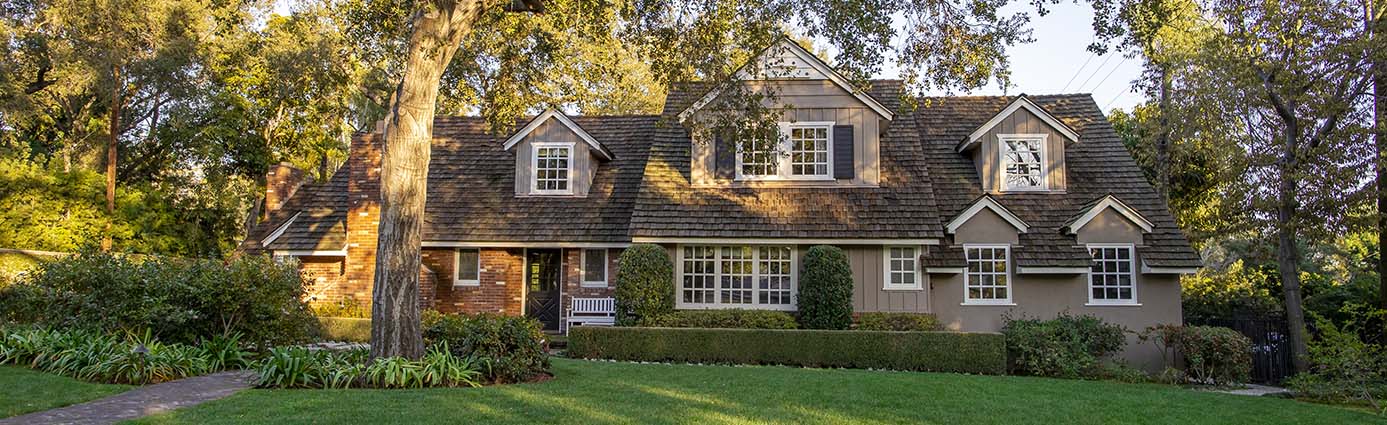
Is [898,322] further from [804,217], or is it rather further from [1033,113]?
[1033,113]

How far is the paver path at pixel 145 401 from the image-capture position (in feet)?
24.2

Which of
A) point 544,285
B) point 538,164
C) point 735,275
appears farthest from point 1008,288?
point 538,164

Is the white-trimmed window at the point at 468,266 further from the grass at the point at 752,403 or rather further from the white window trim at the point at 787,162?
the grass at the point at 752,403

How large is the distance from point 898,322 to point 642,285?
5.24 meters

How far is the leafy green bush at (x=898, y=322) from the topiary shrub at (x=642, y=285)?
404cm

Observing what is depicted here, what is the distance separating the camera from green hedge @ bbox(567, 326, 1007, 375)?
1440 cm

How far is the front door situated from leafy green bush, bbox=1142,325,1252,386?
13.0 m

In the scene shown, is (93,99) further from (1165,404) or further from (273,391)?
(1165,404)

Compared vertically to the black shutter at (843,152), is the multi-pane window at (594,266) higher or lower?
lower

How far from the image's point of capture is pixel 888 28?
39.4 feet

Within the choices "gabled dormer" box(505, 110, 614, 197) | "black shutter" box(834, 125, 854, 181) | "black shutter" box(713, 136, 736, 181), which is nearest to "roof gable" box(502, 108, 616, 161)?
"gabled dormer" box(505, 110, 614, 197)

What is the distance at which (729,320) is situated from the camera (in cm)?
1666

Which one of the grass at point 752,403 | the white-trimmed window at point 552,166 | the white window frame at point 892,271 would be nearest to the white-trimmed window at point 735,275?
the white window frame at point 892,271

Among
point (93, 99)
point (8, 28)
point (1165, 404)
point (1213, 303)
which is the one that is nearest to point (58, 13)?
point (8, 28)
